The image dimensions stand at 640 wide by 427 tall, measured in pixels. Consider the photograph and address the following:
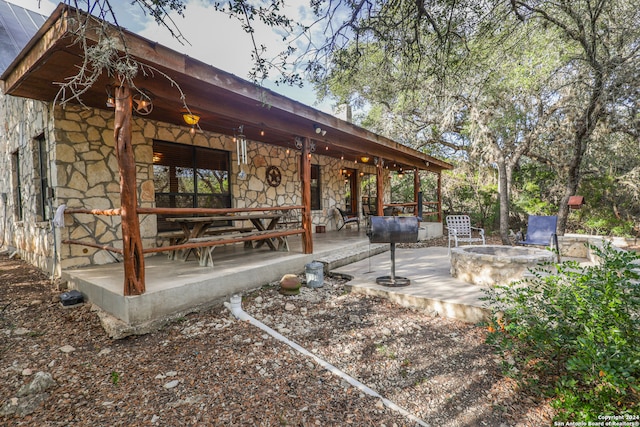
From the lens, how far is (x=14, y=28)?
26.0 ft

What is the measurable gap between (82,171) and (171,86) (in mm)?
2157

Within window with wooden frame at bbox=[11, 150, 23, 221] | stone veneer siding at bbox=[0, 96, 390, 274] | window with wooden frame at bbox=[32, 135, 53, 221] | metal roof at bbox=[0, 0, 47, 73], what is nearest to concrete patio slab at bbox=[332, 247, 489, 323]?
stone veneer siding at bbox=[0, 96, 390, 274]

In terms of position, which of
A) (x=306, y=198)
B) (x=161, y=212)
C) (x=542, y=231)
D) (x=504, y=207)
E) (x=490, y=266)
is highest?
(x=306, y=198)

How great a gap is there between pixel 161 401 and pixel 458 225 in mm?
5876

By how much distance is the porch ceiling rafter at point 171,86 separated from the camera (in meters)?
2.53

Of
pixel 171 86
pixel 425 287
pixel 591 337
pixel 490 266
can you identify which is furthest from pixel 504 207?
pixel 171 86

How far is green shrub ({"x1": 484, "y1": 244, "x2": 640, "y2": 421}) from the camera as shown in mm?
1581

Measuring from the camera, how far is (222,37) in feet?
9.55

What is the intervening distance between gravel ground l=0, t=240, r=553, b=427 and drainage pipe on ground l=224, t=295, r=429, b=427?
A: 1.6 inches

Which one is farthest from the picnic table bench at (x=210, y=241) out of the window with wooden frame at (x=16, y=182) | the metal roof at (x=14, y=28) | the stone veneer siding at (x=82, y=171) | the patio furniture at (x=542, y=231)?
the metal roof at (x=14, y=28)

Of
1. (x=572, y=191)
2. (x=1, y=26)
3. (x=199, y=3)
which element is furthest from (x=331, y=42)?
(x=1, y=26)

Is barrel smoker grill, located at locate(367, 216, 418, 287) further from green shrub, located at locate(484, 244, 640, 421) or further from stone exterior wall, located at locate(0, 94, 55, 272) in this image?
stone exterior wall, located at locate(0, 94, 55, 272)

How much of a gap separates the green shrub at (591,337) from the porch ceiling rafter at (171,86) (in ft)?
10.8

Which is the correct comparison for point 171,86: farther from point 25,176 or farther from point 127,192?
point 25,176
